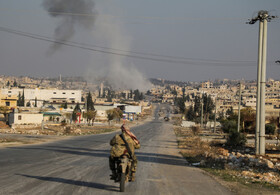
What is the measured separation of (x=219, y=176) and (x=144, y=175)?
298 cm

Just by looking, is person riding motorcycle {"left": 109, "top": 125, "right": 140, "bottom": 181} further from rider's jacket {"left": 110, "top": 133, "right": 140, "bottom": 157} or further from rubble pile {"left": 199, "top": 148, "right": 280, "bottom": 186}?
rubble pile {"left": 199, "top": 148, "right": 280, "bottom": 186}

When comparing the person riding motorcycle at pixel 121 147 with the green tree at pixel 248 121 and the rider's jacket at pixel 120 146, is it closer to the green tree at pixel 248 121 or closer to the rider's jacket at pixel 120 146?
the rider's jacket at pixel 120 146

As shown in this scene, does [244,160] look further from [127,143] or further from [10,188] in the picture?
[10,188]

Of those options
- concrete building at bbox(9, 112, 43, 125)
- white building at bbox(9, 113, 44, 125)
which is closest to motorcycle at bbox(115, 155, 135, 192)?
concrete building at bbox(9, 112, 43, 125)

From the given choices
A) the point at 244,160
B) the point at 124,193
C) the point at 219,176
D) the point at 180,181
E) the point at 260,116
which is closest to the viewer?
the point at 124,193

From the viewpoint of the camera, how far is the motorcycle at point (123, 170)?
941cm

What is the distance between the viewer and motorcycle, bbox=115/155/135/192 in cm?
941

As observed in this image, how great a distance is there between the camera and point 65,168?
45.6 ft

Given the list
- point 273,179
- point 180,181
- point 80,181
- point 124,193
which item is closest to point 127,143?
point 124,193

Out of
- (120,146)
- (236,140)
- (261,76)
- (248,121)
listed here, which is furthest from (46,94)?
(120,146)

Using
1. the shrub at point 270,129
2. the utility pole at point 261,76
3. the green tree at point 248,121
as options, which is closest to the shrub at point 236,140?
the utility pole at point 261,76

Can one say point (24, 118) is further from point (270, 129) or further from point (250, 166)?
point (250, 166)

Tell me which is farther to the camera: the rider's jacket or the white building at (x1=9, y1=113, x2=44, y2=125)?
A: the white building at (x1=9, y1=113, x2=44, y2=125)

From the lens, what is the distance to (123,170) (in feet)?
31.1
